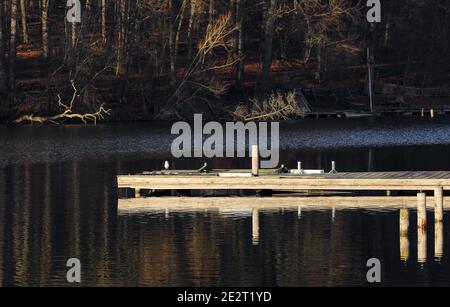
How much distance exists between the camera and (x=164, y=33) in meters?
93.4

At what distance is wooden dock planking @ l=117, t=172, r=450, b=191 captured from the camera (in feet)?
143

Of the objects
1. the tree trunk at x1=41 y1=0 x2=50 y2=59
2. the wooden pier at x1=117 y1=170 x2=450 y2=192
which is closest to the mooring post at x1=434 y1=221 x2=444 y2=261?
the wooden pier at x1=117 y1=170 x2=450 y2=192

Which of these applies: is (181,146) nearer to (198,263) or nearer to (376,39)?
(198,263)

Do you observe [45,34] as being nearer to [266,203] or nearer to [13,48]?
[13,48]

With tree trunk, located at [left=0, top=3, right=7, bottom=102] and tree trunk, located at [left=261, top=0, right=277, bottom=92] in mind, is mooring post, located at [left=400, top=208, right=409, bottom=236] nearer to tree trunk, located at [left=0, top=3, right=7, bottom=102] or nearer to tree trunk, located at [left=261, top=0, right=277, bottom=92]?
tree trunk, located at [left=0, top=3, right=7, bottom=102]

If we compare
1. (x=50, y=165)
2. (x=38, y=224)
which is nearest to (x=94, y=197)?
(x=38, y=224)

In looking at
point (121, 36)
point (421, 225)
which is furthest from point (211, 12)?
point (421, 225)

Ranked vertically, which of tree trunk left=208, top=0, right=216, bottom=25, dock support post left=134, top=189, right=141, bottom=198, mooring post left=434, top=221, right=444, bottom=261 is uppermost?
tree trunk left=208, top=0, right=216, bottom=25

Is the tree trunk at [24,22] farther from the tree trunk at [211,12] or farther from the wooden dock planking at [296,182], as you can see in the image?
the wooden dock planking at [296,182]

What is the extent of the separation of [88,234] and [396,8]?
73.7 meters

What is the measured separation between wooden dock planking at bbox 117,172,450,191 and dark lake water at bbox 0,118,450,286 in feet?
5.64

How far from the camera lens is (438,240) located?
116ft

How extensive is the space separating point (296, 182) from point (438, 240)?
9593 millimetres

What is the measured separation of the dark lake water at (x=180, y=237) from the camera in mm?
31062
